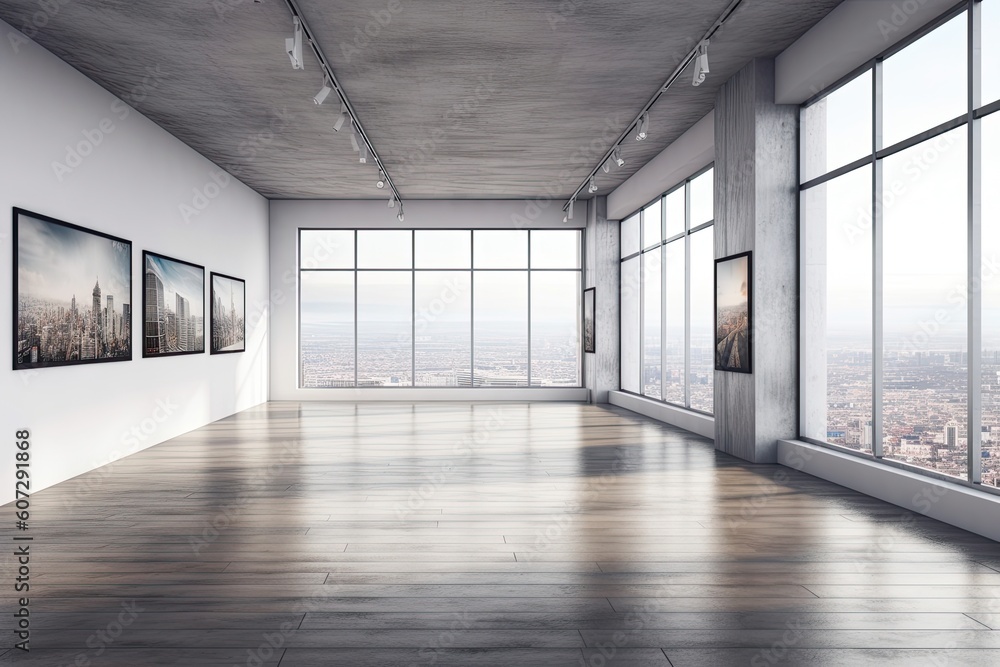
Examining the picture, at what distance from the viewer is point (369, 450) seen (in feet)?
28.2

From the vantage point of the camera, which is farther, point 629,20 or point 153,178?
point 153,178

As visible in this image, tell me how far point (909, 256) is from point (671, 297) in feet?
18.5

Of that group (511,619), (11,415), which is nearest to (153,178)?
(11,415)

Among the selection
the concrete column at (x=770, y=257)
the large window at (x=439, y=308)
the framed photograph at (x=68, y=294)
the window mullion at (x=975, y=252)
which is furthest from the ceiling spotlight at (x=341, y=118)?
the large window at (x=439, y=308)

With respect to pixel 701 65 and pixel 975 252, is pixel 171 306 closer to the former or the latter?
pixel 701 65

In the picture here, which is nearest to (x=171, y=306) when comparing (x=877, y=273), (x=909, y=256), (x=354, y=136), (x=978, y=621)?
(x=354, y=136)

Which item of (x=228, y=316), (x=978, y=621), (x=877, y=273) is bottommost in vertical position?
(x=978, y=621)

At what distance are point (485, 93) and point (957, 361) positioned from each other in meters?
5.68

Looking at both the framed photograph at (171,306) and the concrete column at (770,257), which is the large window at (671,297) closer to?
the concrete column at (770,257)

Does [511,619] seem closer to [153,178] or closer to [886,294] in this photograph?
[886,294]

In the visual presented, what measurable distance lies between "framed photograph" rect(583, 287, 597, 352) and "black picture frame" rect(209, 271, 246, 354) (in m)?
7.05

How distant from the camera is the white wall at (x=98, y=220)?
6309 mm

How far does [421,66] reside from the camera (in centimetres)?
757

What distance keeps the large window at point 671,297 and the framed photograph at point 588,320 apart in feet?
2.15
